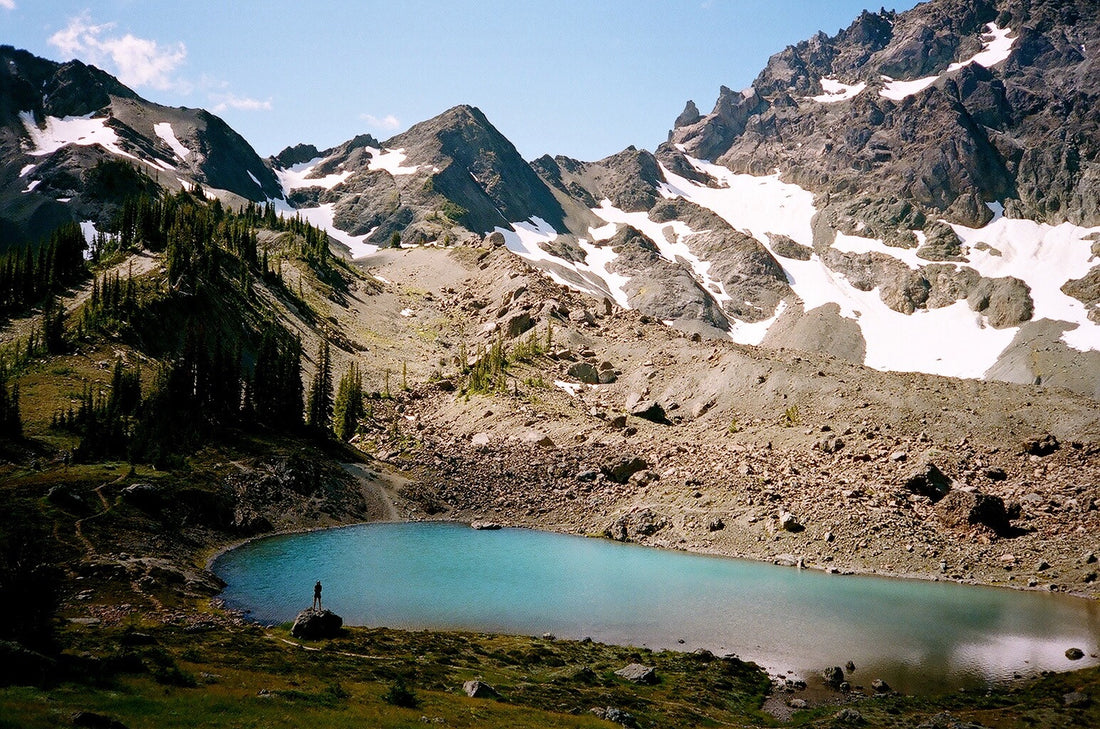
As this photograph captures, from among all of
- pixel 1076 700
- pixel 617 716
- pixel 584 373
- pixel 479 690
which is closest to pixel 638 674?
pixel 617 716

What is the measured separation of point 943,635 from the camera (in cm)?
4128

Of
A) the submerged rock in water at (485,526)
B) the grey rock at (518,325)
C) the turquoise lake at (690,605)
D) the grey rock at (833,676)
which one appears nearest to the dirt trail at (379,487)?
the submerged rock in water at (485,526)

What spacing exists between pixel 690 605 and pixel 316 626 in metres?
25.0

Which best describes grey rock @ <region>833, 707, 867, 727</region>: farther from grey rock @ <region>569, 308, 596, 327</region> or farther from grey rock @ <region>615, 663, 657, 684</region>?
grey rock @ <region>569, 308, 596, 327</region>

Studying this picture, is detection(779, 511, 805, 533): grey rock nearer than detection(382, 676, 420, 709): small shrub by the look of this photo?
No

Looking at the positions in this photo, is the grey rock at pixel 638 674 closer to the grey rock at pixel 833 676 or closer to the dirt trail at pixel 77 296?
the grey rock at pixel 833 676

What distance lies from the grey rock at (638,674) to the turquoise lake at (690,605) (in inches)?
261

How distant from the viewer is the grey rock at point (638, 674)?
32531mm

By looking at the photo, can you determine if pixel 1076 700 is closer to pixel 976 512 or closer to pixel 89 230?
pixel 976 512

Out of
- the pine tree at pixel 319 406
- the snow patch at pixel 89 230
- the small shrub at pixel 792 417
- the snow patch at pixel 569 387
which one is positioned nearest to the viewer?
the small shrub at pixel 792 417

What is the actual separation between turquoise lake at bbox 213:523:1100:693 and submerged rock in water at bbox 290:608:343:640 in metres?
5.22

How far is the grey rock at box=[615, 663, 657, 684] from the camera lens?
1281 inches

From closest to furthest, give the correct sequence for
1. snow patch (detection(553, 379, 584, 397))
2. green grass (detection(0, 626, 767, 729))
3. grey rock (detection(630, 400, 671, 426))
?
1. green grass (detection(0, 626, 767, 729))
2. grey rock (detection(630, 400, 671, 426))
3. snow patch (detection(553, 379, 584, 397))

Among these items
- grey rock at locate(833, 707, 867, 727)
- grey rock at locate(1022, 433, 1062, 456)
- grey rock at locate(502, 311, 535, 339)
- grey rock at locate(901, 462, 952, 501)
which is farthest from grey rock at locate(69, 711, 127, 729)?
grey rock at locate(502, 311, 535, 339)
